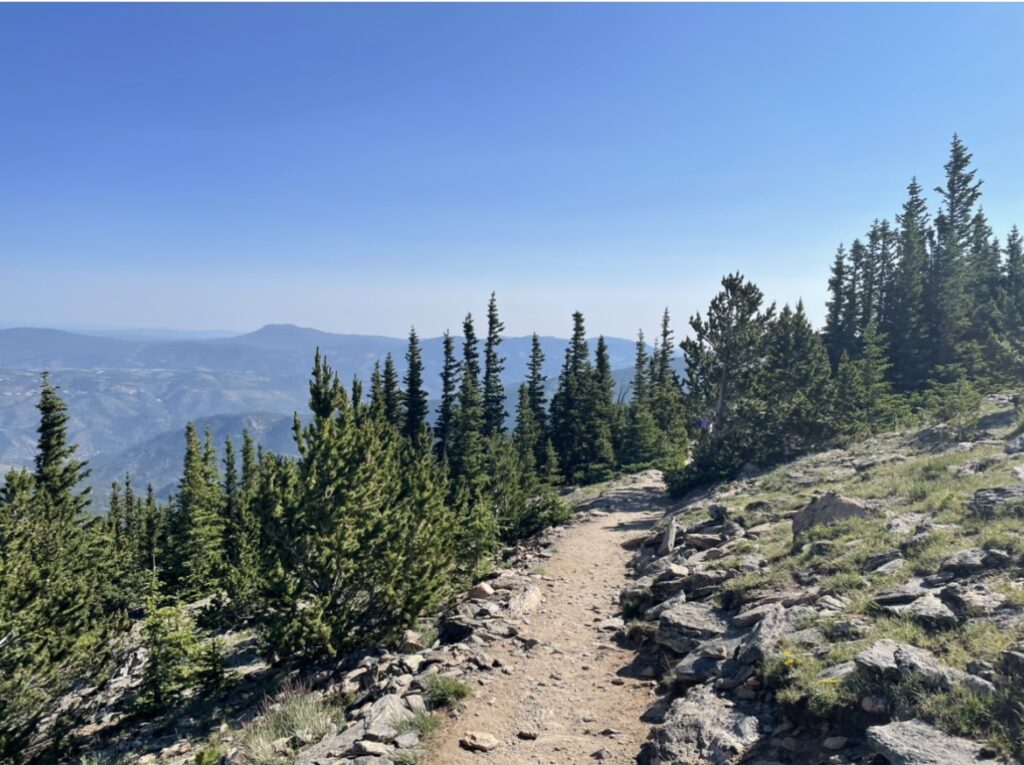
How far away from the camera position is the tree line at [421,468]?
16234 millimetres

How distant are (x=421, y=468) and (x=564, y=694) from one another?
36.1 ft

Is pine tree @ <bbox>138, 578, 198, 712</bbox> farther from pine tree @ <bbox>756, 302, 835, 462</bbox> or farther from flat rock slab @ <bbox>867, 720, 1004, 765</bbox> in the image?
pine tree @ <bbox>756, 302, 835, 462</bbox>

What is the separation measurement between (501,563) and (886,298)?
204ft

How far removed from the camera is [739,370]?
35625 mm

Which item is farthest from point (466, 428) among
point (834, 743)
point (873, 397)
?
point (834, 743)

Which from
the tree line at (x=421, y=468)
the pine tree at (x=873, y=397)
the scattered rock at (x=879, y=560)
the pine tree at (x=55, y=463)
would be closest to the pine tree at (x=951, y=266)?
the tree line at (x=421, y=468)

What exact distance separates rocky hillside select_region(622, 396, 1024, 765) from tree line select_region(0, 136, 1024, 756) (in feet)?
26.2

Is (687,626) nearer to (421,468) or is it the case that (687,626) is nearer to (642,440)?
(421,468)

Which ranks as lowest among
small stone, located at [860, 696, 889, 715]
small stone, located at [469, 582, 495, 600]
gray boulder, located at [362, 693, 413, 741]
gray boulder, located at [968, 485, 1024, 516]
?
small stone, located at [469, 582, 495, 600]

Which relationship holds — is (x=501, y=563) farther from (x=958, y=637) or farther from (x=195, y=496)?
(x=195, y=496)

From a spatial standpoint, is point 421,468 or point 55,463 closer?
point 421,468

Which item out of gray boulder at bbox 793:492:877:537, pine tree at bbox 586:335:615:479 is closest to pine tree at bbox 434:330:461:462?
pine tree at bbox 586:335:615:479

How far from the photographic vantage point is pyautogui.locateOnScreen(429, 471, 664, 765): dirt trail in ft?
31.2

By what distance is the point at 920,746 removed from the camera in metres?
6.48
